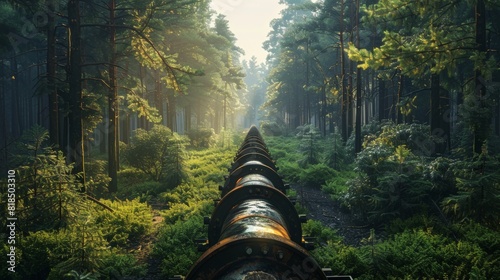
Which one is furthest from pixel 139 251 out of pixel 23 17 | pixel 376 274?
pixel 23 17

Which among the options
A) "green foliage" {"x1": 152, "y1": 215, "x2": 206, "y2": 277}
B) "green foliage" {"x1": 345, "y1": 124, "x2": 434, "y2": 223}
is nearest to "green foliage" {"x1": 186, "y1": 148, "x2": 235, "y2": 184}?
"green foliage" {"x1": 345, "y1": 124, "x2": 434, "y2": 223}

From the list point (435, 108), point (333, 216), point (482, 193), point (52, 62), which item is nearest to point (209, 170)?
point (333, 216)

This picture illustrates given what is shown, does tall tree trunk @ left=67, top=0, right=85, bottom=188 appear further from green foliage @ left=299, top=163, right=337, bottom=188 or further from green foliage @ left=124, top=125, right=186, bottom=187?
green foliage @ left=299, top=163, right=337, bottom=188

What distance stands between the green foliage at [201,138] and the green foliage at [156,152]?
16.5 metres

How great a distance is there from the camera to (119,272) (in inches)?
278

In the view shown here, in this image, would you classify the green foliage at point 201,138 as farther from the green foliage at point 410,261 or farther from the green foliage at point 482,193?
Answer: the green foliage at point 410,261

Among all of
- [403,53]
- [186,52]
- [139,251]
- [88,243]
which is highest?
[186,52]

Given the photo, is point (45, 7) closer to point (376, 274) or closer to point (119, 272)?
point (119, 272)

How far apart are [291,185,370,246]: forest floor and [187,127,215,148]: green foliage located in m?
20.5

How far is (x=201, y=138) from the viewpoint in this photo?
3488 cm

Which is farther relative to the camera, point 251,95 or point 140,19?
point 251,95

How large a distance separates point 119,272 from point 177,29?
20560 millimetres

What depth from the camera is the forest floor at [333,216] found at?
32.6 ft

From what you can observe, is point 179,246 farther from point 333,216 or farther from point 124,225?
point 333,216
